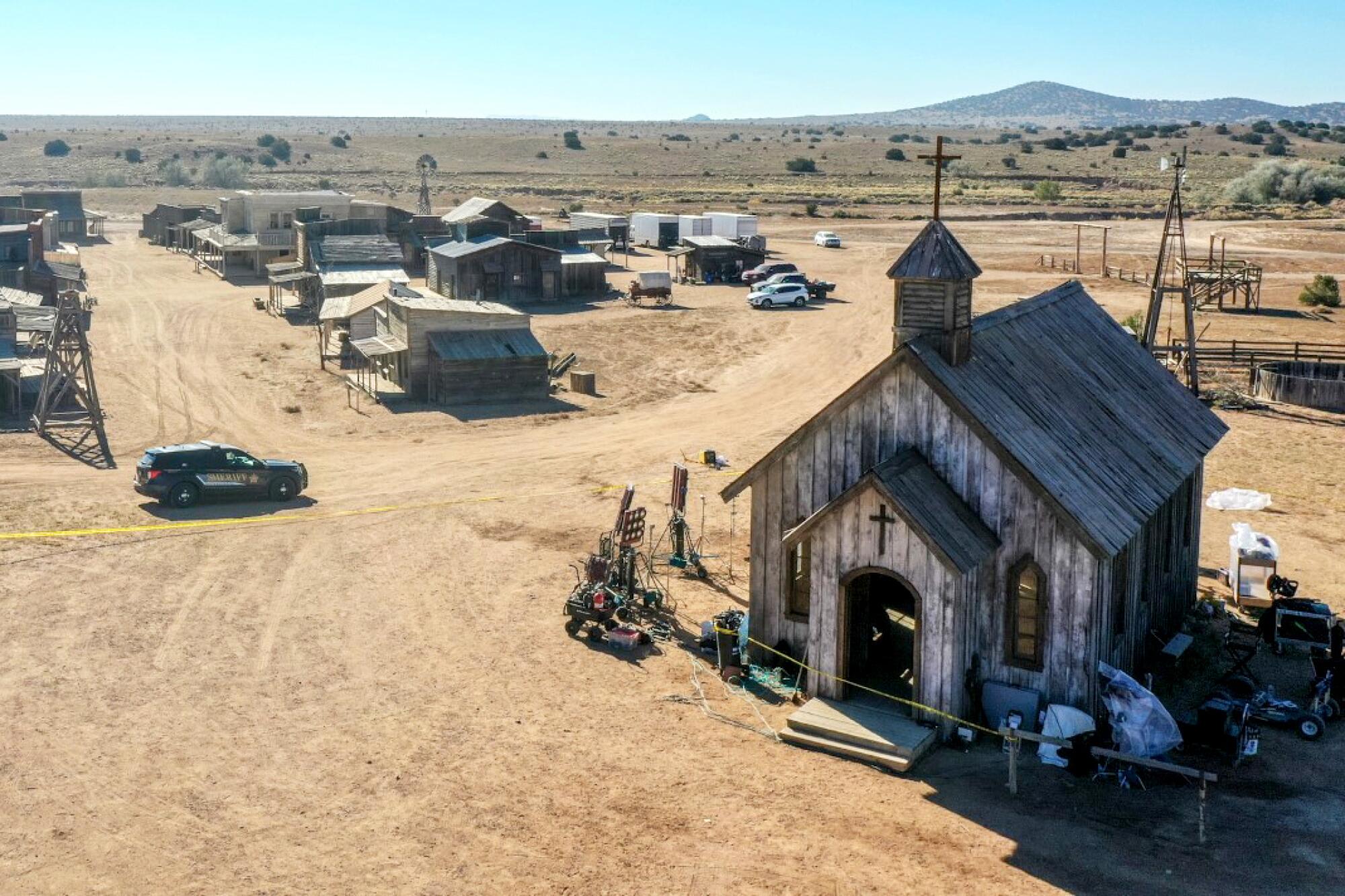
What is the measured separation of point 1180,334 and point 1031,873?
45.5 meters

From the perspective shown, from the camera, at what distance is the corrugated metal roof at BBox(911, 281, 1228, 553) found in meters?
20.0

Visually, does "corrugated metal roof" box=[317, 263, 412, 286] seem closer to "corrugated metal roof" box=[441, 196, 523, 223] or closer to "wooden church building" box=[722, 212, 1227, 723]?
"corrugated metal roof" box=[441, 196, 523, 223]

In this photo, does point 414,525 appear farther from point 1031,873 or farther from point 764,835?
point 1031,873

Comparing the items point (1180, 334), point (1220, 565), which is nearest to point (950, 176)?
point (1180, 334)

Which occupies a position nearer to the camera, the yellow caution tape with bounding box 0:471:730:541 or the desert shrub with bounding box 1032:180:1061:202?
the yellow caution tape with bounding box 0:471:730:541

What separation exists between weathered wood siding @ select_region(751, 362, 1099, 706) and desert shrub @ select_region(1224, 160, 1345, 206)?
11101cm

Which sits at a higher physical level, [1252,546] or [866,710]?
[1252,546]

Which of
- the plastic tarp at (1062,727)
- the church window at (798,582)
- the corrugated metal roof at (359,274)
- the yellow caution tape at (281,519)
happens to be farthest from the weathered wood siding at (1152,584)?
the corrugated metal roof at (359,274)

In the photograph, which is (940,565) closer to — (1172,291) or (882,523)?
(882,523)

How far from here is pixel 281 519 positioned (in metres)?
32.3

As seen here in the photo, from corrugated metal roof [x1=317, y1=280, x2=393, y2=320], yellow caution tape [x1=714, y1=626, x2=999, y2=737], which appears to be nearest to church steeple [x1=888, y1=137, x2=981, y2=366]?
yellow caution tape [x1=714, y1=626, x2=999, y2=737]

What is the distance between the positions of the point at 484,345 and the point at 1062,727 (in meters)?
31.7

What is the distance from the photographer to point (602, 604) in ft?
80.2

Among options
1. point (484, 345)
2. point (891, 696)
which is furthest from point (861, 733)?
point (484, 345)
